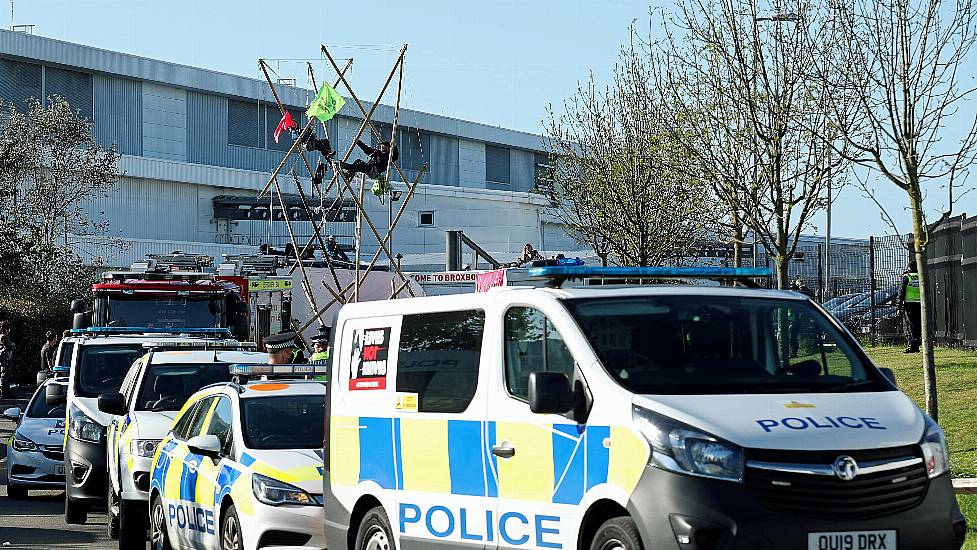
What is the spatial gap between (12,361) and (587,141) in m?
21.0

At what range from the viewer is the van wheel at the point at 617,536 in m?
6.77

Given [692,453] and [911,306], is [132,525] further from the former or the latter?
[911,306]

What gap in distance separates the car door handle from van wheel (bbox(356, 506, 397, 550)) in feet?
4.35

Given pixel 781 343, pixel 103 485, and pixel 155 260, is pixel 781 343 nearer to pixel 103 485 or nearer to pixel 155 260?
pixel 103 485

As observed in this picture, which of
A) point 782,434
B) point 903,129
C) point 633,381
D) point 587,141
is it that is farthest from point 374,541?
point 587,141

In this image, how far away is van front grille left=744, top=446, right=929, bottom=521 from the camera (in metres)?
6.67

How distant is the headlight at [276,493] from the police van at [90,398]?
19.2 ft

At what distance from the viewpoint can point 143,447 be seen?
44.5ft

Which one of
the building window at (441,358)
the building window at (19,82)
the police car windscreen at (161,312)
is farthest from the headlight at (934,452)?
the building window at (19,82)

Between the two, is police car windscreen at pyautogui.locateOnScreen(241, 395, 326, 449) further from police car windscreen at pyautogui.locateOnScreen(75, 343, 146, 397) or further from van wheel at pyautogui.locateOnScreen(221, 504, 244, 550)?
police car windscreen at pyautogui.locateOnScreen(75, 343, 146, 397)

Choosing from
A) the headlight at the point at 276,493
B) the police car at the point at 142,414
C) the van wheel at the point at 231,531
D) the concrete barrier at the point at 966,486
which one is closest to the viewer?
the headlight at the point at 276,493

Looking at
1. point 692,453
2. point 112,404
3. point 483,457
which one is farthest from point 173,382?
point 692,453

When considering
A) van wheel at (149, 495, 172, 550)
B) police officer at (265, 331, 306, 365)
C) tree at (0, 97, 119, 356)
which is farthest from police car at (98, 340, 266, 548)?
tree at (0, 97, 119, 356)

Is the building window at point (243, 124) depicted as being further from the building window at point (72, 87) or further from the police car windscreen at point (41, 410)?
the police car windscreen at point (41, 410)
